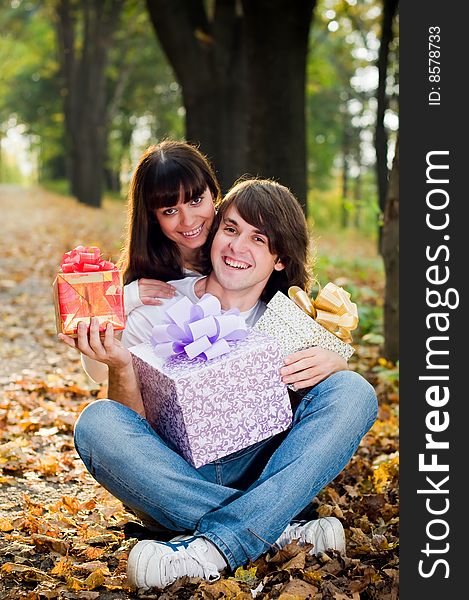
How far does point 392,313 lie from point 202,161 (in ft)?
9.19

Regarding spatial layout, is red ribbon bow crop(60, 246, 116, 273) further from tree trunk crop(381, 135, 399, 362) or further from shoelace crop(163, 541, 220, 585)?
tree trunk crop(381, 135, 399, 362)

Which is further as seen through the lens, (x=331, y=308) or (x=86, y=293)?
(x=331, y=308)

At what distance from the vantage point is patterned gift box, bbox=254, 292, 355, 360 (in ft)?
9.95

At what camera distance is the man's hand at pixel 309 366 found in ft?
9.61

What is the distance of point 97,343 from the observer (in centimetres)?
275

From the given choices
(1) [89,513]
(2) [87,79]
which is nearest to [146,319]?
(1) [89,513]

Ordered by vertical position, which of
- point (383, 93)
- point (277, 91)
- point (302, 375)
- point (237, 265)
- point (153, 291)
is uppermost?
point (383, 93)

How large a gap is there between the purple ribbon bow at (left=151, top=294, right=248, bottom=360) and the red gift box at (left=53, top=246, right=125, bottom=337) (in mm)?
168

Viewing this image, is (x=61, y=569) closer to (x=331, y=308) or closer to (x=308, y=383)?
(x=308, y=383)

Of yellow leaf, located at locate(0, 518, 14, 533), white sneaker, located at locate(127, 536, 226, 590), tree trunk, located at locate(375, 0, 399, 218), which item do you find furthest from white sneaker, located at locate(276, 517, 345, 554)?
tree trunk, located at locate(375, 0, 399, 218)

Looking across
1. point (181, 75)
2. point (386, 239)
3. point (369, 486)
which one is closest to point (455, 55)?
point (369, 486)

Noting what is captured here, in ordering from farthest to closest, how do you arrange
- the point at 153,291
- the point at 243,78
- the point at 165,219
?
the point at 243,78
the point at 165,219
the point at 153,291

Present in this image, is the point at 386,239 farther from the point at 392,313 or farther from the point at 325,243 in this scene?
the point at 325,243

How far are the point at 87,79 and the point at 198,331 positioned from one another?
63.8 ft
